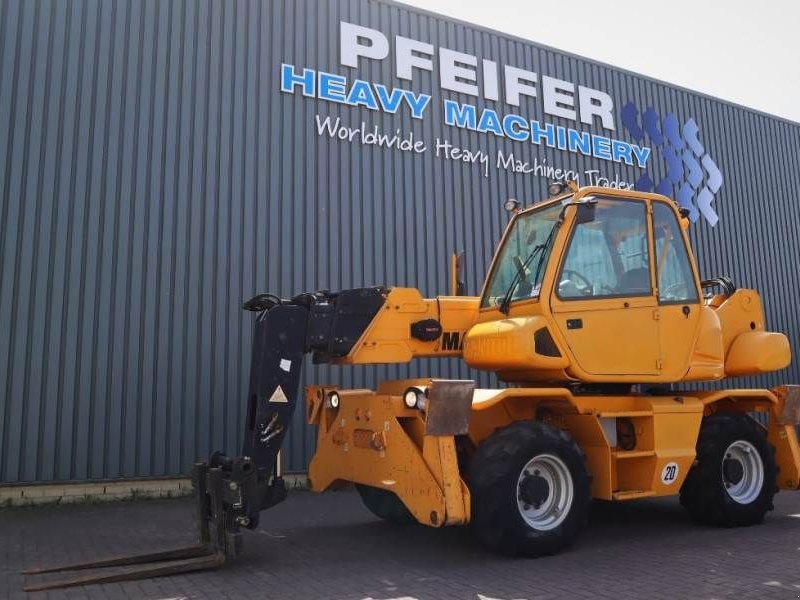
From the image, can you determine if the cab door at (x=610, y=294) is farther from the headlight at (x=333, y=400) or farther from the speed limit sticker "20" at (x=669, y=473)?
the headlight at (x=333, y=400)

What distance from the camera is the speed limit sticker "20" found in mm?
6688

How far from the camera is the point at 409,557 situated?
6.18 m

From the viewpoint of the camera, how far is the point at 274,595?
5012mm

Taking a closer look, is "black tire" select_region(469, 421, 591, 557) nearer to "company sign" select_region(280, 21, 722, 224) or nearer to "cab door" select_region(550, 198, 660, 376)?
"cab door" select_region(550, 198, 660, 376)

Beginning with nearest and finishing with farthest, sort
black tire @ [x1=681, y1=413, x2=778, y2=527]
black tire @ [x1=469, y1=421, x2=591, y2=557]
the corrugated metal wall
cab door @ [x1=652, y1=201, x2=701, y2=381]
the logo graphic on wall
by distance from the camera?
black tire @ [x1=469, y1=421, x2=591, y2=557] → cab door @ [x1=652, y1=201, x2=701, y2=381] → black tire @ [x1=681, y1=413, x2=778, y2=527] → the corrugated metal wall → the logo graphic on wall

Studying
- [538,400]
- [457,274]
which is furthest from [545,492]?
[457,274]

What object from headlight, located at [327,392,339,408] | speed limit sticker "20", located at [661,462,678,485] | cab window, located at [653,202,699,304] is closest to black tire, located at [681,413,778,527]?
speed limit sticker "20", located at [661,462,678,485]

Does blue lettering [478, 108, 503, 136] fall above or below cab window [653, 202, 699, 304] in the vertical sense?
above

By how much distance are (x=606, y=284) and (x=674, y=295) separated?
0.83 m

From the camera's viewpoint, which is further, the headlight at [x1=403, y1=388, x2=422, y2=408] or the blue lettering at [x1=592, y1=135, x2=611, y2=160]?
the blue lettering at [x1=592, y1=135, x2=611, y2=160]

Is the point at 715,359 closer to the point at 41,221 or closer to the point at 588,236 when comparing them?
the point at 588,236

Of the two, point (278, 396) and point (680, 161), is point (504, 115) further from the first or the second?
point (278, 396)

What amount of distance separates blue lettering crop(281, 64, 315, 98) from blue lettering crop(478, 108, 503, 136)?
3233 mm

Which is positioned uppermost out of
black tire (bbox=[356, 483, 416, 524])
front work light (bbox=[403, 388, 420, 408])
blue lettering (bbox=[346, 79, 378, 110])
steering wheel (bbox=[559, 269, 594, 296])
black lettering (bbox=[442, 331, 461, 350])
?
blue lettering (bbox=[346, 79, 378, 110])
